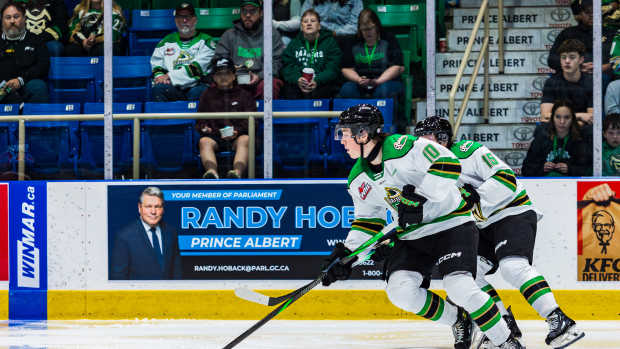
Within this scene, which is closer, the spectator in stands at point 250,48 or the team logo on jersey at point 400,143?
the team logo on jersey at point 400,143

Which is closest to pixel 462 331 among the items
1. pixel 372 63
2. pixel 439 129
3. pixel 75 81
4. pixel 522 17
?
pixel 439 129

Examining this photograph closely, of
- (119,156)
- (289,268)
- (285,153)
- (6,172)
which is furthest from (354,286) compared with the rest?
(6,172)

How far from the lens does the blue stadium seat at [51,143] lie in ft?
18.4

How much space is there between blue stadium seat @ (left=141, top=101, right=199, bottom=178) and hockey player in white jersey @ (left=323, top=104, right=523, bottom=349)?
1.85m

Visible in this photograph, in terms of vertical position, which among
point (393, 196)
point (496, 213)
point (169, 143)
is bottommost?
point (496, 213)

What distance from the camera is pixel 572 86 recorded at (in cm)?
546

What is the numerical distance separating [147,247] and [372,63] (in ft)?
5.69

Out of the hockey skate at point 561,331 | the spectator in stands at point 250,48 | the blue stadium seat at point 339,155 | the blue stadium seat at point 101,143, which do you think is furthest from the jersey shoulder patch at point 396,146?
the blue stadium seat at point 101,143

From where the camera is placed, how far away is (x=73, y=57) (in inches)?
226

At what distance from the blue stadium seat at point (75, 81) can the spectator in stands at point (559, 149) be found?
2.68 meters

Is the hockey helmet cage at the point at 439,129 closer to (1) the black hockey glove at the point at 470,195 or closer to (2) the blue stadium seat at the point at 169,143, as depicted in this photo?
(1) the black hockey glove at the point at 470,195

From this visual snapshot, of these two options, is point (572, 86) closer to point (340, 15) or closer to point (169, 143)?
point (340, 15)

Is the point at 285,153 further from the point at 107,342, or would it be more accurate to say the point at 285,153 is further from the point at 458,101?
the point at 107,342

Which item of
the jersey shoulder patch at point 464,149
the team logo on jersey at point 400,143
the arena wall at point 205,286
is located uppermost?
the team logo on jersey at point 400,143
